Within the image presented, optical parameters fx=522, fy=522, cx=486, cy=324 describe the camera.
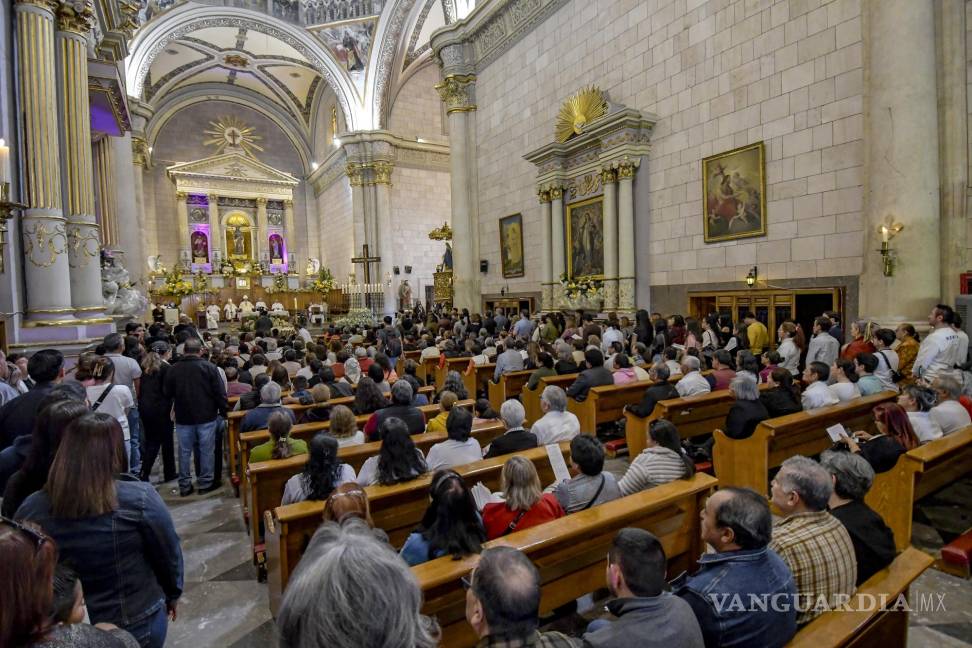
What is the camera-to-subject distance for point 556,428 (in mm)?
4324

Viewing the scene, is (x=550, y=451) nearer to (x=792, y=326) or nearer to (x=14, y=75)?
(x=792, y=326)

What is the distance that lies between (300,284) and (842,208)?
23992mm

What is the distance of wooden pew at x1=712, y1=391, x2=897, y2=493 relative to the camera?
415cm

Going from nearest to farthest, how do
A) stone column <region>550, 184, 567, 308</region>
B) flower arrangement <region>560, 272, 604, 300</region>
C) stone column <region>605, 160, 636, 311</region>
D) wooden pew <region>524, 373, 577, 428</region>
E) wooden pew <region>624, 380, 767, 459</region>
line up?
wooden pew <region>624, 380, 767, 459</region> → wooden pew <region>524, 373, 577, 428</region> → stone column <region>605, 160, 636, 311</region> → flower arrangement <region>560, 272, 604, 300</region> → stone column <region>550, 184, 567, 308</region>

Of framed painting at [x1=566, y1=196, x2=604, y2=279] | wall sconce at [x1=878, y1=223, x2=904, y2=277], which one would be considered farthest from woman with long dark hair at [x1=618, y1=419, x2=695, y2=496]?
framed painting at [x1=566, y1=196, x2=604, y2=279]

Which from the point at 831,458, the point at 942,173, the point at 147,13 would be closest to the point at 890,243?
the point at 942,173

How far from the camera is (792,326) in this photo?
7.13m

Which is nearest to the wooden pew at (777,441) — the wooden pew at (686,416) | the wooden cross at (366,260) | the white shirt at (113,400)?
the wooden pew at (686,416)

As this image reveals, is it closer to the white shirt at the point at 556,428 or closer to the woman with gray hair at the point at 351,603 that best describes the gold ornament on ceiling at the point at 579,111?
the white shirt at the point at 556,428

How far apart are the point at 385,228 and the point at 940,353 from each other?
1949 centimetres

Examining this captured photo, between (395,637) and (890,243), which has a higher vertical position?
(890,243)

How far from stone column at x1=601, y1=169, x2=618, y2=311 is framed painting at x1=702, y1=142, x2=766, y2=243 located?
2.01 metres

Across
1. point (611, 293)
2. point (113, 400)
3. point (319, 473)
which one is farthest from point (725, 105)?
point (113, 400)

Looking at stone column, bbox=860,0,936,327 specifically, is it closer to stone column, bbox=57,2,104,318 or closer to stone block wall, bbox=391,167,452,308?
stone column, bbox=57,2,104,318
